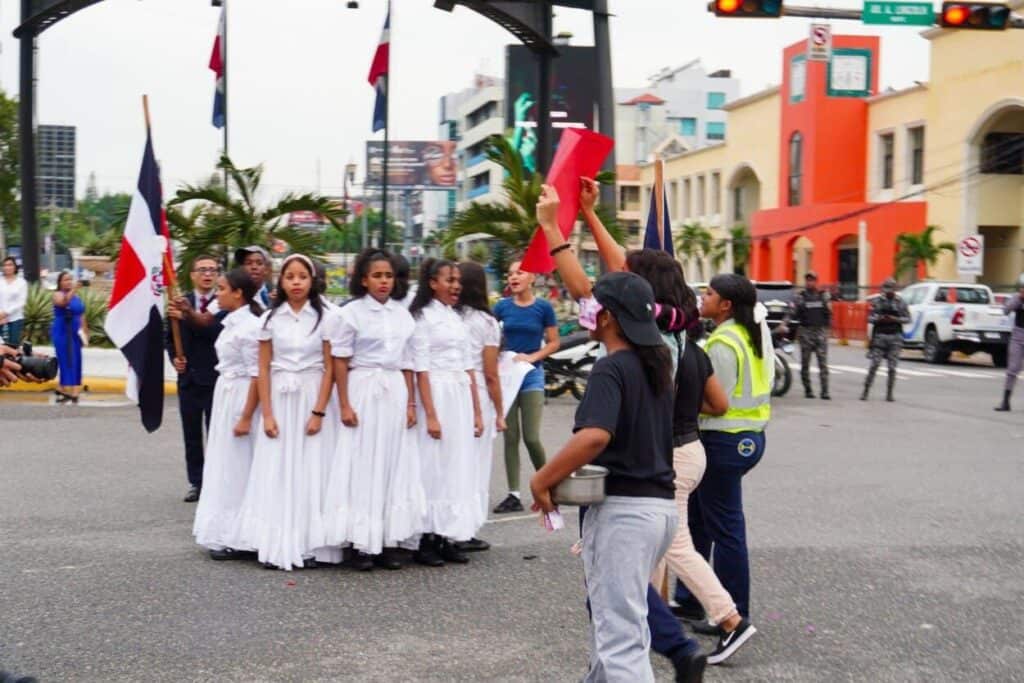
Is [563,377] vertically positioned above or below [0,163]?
below

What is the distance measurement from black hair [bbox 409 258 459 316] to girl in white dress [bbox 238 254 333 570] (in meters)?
0.60

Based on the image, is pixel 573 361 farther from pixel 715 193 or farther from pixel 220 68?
pixel 715 193

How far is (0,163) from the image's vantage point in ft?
172

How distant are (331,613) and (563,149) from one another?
252cm

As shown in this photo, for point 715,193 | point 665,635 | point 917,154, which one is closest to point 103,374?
point 665,635

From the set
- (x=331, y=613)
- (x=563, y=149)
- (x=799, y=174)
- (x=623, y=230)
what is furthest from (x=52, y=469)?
(x=799, y=174)

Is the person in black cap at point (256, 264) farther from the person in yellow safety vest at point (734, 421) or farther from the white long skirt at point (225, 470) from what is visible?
the person in yellow safety vest at point (734, 421)

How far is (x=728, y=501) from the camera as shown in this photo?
19.6ft

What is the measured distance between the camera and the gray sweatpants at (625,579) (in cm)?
443

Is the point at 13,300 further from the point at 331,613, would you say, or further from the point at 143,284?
the point at 331,613

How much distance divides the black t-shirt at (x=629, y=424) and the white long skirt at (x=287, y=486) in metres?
3.48

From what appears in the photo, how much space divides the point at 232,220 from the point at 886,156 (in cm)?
3484

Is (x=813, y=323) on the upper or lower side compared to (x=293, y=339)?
lower

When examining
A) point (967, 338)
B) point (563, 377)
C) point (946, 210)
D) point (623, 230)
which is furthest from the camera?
point (946, 210)
